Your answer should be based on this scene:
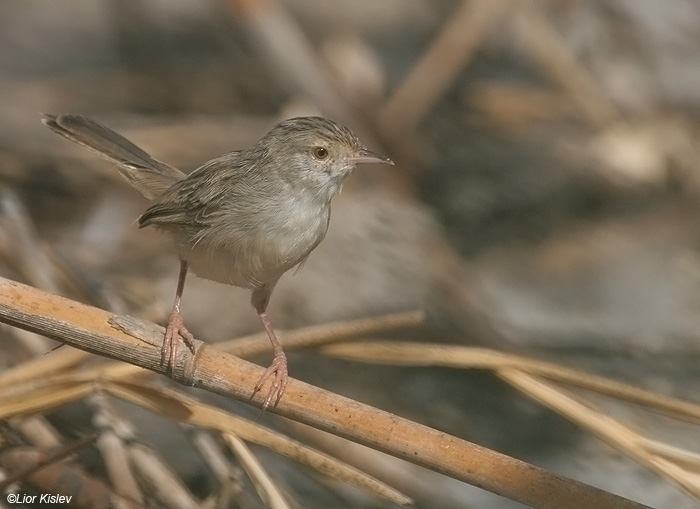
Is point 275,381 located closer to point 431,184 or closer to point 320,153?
point 320,153

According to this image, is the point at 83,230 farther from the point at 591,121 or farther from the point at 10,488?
the point at 591,121

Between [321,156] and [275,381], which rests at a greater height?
[321,156]

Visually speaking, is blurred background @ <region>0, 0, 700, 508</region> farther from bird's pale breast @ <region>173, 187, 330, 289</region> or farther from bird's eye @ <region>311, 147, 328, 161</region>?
bird's eye @ <region>311, 147, 328, 161</region>

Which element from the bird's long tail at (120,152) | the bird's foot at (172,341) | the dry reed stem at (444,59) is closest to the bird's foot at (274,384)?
the bird's foot at (172,341)

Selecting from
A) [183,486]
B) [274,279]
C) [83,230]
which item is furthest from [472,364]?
[83,230]

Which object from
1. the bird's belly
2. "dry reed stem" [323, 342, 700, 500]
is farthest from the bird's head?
"dry reed stem" [323, 342, 700, 500]

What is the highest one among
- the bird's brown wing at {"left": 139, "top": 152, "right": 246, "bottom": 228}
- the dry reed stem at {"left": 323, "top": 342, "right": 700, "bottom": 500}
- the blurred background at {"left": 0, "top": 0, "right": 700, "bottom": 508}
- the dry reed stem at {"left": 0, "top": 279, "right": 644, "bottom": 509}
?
the blurred background at {"left": 0, "top": 0, "right": 700, "bottom": 508}

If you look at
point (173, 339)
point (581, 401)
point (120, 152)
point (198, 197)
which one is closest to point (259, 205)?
point (198, 197)
